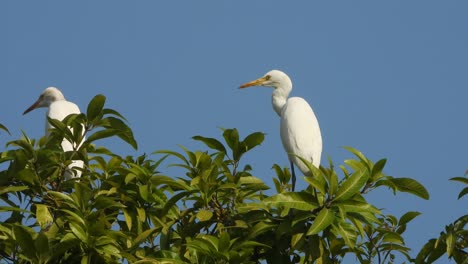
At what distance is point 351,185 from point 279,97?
4374mm

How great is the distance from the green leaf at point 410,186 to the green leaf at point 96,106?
1.64 m

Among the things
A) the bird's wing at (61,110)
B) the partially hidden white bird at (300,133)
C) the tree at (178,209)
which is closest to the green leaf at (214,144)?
the tree at (178,209)

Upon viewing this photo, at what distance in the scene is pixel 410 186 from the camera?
452 centimetres

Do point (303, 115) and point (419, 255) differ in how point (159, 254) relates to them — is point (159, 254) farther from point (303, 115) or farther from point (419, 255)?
point (303, 115)

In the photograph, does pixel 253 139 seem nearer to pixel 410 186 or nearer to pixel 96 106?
pixel 96 106

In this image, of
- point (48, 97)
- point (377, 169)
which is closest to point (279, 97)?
point (48, 97)

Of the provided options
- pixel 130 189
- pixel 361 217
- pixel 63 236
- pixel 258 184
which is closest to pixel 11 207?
pixel 63 236

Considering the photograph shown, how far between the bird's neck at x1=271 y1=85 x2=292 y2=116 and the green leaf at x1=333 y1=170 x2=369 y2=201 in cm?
417

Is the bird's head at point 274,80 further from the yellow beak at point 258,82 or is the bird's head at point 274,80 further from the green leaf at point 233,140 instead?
the green leaf at point 233,140

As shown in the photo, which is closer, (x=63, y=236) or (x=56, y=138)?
(x=63, y=236)

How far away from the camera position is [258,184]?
5.08 metres

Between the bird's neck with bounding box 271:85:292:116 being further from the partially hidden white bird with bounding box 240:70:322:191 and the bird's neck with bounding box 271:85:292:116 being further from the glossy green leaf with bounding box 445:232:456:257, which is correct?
the glossy green leaf with bounding box 445:232:456:257

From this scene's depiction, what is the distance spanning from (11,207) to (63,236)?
335 millimetres

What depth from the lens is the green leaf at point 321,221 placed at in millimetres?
4176
